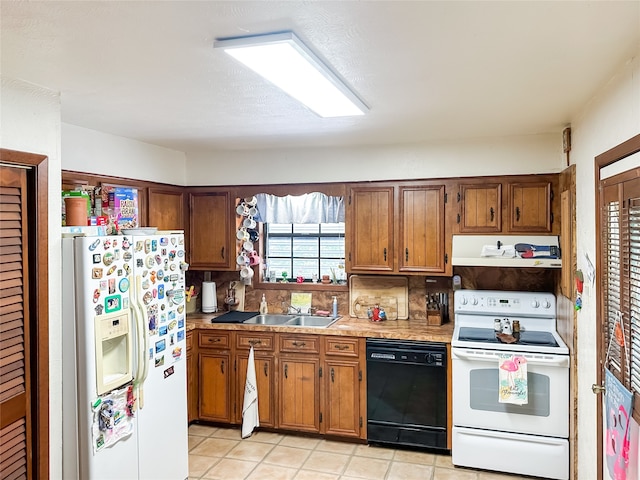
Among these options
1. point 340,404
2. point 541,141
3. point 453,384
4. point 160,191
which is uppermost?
point 541,141

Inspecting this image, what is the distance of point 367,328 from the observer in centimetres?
399

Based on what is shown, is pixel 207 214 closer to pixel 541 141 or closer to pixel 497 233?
pixel 497 233

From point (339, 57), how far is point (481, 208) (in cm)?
225

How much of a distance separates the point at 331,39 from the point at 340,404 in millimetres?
2965

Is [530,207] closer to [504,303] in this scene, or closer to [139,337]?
[504,303]

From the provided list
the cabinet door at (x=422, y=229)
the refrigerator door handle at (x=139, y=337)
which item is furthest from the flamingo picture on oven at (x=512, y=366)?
the refrigerator door handle at (x=139, y=337)

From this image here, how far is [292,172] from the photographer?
14.4ft

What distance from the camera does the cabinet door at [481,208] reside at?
3.85 meters

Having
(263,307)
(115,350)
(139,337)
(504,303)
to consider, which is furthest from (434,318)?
(115,350)

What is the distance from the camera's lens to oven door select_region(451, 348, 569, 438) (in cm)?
339

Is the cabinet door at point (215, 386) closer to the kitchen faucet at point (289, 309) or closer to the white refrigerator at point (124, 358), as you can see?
the kitchen faucet at point (289, 309)

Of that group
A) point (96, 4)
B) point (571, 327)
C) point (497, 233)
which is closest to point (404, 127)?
point (497, 233)

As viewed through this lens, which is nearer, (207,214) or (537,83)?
(537,83)

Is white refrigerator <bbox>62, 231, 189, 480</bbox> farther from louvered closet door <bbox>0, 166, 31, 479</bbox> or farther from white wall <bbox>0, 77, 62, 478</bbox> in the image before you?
louvered closet door <bbox>0, 166, 31, 479</bbox>
